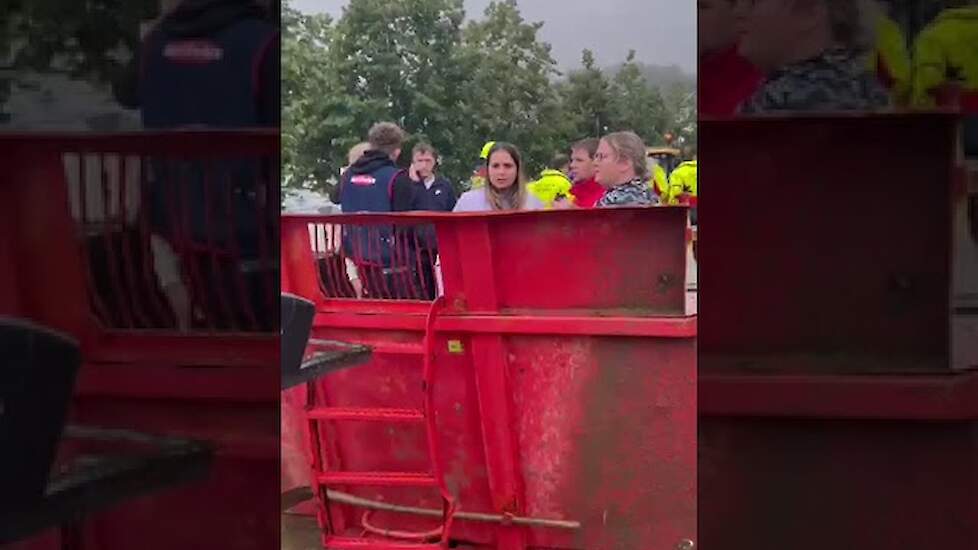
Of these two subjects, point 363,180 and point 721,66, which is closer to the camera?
point 721,66

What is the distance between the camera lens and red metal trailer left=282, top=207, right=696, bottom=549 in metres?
2.71

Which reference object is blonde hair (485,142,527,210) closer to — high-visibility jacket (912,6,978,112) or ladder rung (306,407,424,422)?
ladder rung (306,407,424,422)

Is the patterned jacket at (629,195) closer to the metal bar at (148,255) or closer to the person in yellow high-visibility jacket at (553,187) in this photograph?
the person in yellow high-visibility jacket at (553,187)

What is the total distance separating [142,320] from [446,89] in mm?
4435

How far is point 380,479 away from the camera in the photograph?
2980 millimetres

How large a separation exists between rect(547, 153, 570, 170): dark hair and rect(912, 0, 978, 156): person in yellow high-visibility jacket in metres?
3.88

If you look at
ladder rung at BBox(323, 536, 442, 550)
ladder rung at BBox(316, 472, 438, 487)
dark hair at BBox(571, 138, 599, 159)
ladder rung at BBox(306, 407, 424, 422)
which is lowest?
ladder rung at BBox(323, 536, 442, 550)

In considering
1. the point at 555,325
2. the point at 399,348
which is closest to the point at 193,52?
the point at 555,325

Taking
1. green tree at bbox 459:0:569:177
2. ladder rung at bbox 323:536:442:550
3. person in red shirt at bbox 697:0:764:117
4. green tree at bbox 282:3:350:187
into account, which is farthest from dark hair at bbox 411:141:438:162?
person in red shirt at bbox 697:0:764:117

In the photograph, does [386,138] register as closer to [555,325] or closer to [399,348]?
[399,348]

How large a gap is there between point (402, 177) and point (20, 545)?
3047mm

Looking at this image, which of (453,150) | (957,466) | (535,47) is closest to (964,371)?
(957,466)

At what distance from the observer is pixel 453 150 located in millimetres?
5074

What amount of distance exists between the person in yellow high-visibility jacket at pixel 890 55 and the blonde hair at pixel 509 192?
2.56m
